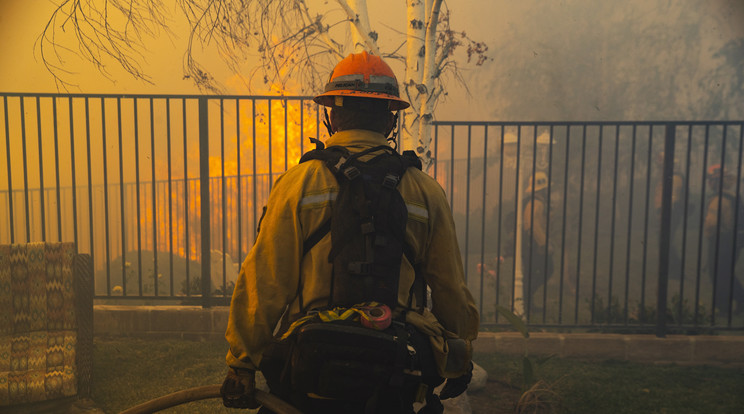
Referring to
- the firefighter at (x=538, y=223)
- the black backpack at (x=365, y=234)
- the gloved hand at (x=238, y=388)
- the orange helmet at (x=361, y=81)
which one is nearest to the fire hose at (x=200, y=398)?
the gloved hand at (x=238, y=388)

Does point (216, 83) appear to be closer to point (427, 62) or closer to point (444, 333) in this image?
point (427, 62)

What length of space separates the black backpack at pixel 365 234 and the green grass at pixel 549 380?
305 cm

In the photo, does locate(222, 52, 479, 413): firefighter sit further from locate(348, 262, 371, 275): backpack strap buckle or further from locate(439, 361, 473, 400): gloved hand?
locate(348, 262, 371, 275): backpack strap buckle

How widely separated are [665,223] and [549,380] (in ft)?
8.02

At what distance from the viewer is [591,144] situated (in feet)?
71.3

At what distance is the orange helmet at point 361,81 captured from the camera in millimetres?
2238

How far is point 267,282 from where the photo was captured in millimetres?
2049

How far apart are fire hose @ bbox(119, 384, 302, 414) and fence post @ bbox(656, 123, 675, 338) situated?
541 cm

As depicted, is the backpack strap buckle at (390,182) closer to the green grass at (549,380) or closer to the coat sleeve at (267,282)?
the coat sleeve at (267,282)

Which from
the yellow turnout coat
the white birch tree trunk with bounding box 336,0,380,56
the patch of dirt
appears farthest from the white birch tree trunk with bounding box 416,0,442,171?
the yellow turnout coat

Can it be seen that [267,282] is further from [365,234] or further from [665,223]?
[665,223]

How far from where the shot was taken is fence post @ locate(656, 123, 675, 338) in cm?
604

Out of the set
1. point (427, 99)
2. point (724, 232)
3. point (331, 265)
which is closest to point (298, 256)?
point (331, 265)

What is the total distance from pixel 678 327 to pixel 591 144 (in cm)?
1698
